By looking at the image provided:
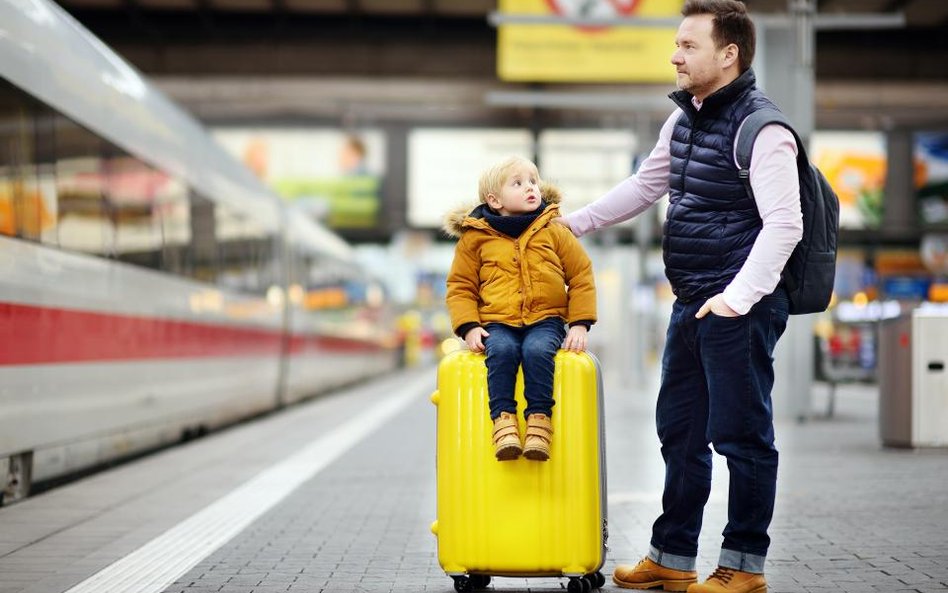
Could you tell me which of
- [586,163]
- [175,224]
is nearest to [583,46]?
[175,224]

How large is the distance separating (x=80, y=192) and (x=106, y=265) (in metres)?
0.72

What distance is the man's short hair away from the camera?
456 centimetres

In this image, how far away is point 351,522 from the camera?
6.62m

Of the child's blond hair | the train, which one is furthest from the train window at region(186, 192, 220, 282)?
the child's blond hair

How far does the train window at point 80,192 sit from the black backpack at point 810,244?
204 inches

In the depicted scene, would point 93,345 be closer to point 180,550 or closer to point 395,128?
point 180,550

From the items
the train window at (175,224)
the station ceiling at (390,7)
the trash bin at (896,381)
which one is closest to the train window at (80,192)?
the train window at (175,224)

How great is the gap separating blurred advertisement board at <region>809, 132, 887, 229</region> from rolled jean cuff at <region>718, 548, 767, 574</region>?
30.6 metres

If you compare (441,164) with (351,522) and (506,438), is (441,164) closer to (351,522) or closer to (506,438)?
(351,522)

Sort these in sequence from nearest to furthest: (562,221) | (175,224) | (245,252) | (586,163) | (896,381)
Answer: (562,221) → (896,381) → (175,224) → (245,252) → (586,163)

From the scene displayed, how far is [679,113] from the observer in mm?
4859

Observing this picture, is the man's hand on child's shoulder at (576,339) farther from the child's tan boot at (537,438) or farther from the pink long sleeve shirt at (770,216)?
the pink long sleeve shirt at (770,216)

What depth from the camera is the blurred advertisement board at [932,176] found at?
34.1 m

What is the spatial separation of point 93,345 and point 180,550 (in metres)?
3.55
